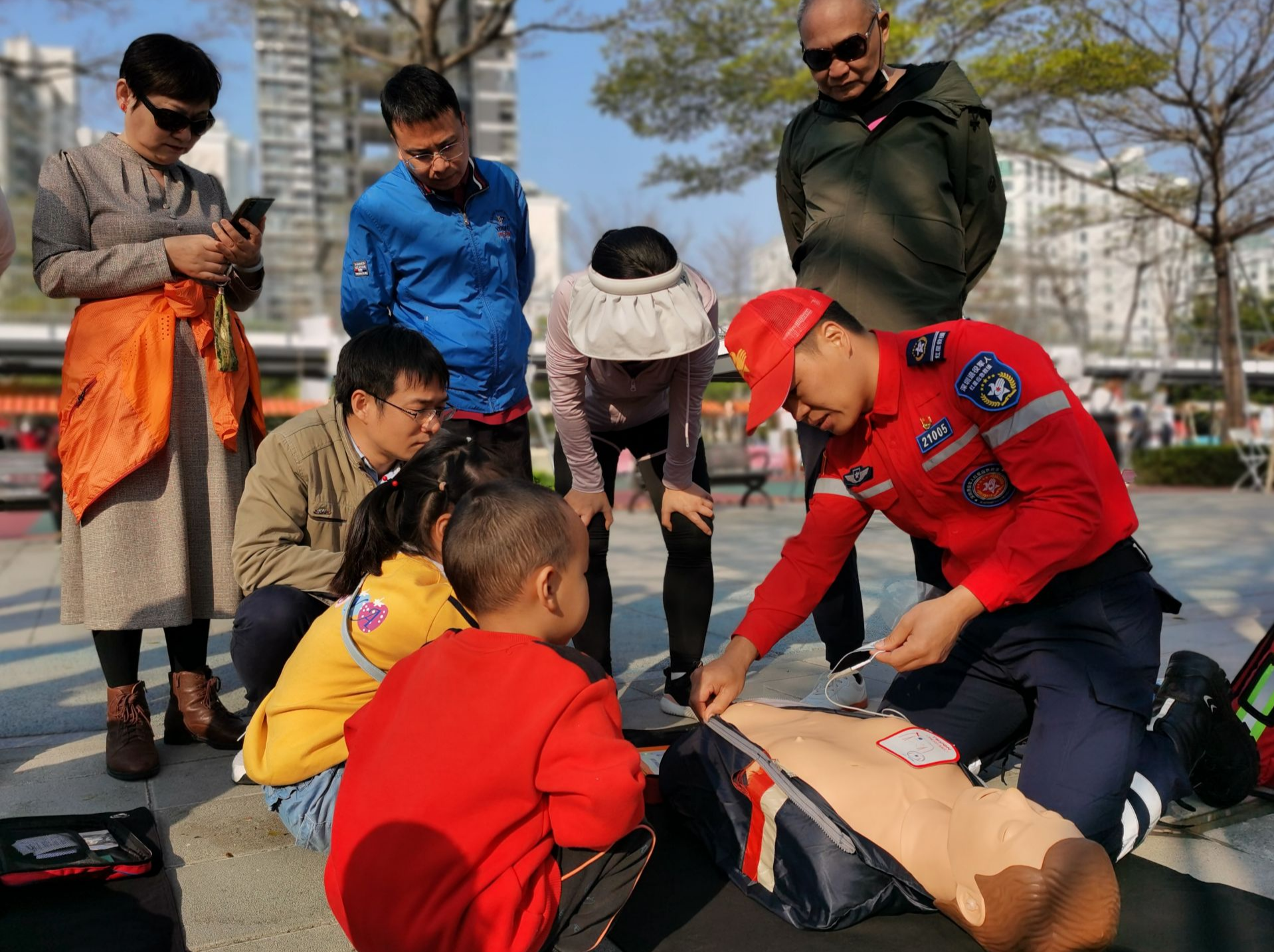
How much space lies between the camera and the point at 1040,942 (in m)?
1.75

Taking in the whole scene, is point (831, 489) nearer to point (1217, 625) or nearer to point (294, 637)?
point (294, 637)

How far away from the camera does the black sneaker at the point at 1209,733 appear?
93.8 inches

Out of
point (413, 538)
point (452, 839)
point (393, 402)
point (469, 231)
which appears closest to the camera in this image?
point (452, 839)

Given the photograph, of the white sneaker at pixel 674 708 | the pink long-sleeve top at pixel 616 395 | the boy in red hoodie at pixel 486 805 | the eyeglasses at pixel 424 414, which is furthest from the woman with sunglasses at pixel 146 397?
the boy in red hoodie at pixel 486 805

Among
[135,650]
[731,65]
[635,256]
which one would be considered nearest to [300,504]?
[135,650]

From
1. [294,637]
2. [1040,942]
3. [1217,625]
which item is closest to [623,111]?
[1217,625]

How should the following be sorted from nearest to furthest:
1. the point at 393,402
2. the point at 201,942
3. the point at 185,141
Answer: the point at 201,942
the point at 393,402
the point at 185,141

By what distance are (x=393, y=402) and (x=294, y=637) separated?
634mm

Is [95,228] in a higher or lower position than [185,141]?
lower

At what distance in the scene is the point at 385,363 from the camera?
279 cm

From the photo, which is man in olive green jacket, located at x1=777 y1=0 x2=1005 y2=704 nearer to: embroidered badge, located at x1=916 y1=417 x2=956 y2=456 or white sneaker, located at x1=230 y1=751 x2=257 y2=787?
embroidered badge, located at x1=916 y1=417 x2=956 y2=456

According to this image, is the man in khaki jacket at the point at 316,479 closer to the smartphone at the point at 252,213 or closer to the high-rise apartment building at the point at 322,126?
the smartphone at the point at 252,213

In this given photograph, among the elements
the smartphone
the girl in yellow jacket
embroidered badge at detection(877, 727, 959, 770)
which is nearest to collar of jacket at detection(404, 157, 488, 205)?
the smartphone

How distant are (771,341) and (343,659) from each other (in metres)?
1.08
